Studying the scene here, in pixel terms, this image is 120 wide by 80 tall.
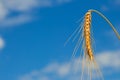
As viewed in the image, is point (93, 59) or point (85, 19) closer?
point (93, 59)

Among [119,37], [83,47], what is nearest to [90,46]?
[83,47]

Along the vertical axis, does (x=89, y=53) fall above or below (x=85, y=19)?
below

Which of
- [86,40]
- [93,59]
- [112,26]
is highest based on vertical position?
[112,26]

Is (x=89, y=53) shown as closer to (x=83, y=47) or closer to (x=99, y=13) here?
(x=83, y=47)

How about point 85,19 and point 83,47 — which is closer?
point 83,47

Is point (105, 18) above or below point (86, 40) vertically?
above

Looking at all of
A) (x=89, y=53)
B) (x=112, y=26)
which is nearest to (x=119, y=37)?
(x=112, y=26)

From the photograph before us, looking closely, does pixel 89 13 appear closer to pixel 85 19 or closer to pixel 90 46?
pixel 85 19
